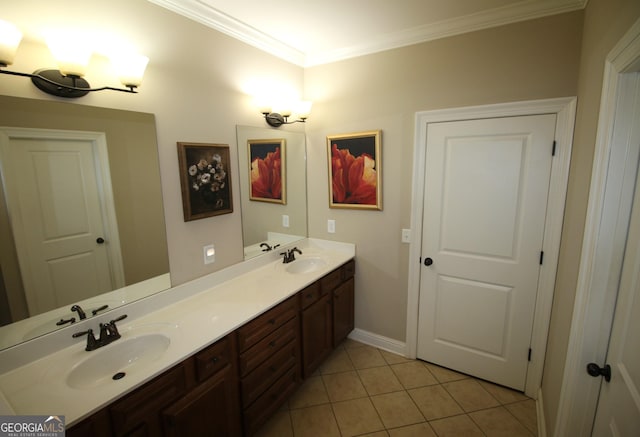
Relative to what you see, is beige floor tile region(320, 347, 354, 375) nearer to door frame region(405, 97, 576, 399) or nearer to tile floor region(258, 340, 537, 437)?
tile floor region(258, 340, 537, 437)

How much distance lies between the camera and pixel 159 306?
Result: 1.74 metres

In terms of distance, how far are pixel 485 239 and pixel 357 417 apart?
157 cm

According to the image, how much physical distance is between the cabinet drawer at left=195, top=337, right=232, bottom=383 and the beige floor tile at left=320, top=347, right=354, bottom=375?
1.22m

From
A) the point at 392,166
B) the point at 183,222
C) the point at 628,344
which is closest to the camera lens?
the point at 628,344

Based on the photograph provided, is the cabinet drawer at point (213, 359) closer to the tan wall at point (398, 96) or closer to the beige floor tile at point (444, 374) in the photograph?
the tan wall at point (398, 96)

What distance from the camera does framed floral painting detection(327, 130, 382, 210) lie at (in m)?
2.49

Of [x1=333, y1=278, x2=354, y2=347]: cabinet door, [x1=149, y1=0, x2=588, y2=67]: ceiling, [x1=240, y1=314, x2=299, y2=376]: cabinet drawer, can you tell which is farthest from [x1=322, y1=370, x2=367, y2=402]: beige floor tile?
[x1=149, y1=0, x2=588, y2=67]: ceiling

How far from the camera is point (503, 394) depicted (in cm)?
223

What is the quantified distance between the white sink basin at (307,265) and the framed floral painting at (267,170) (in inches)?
22.0

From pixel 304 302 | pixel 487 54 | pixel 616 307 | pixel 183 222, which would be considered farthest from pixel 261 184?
pixel 616 307

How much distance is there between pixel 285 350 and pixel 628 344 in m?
1.68

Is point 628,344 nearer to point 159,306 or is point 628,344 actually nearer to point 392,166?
point 392,166

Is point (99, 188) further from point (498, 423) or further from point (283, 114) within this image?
point (498, 423)

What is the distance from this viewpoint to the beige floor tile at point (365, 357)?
2578 mm
